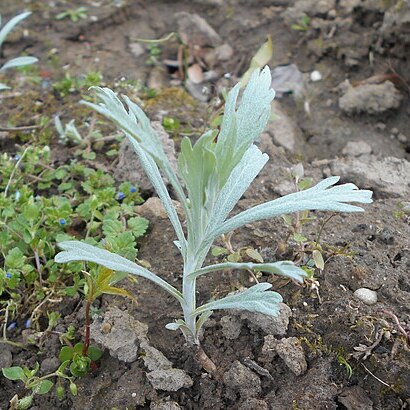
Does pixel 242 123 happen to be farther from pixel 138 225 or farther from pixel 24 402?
pixel 24 402

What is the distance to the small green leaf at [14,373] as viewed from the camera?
184 cm

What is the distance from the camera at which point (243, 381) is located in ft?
5.94

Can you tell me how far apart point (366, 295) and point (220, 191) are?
62 cm

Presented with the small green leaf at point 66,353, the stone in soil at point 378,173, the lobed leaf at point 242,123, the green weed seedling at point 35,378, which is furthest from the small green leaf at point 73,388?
the stone in soil at point 378,173

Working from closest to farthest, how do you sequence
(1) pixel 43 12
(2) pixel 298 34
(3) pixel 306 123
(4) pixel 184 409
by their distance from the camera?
(4) pixel 184 409 < (3) pixel 306 123 < (2) pixel 298 34 < (1) pixel 43 12

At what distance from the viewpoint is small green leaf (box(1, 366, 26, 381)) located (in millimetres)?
1837

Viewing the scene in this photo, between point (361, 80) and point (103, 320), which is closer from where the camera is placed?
point (103, 320)

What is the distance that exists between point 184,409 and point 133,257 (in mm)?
489

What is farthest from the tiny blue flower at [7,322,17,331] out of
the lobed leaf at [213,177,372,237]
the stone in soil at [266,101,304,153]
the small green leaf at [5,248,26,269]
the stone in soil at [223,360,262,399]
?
the stone in soil at [266,101,304,153]

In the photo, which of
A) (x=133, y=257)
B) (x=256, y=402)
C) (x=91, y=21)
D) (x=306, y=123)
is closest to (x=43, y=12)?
(x=91, y=21)

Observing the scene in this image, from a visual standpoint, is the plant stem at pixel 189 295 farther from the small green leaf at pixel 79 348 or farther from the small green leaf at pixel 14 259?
the small green leaf at pixel 14 259

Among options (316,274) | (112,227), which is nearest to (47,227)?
(112,227)

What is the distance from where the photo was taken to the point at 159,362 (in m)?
1.86

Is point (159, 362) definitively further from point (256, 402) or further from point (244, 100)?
point (244, 100)
